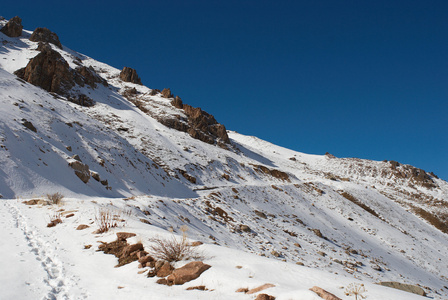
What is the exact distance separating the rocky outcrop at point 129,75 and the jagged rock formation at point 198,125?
2677 centimetres

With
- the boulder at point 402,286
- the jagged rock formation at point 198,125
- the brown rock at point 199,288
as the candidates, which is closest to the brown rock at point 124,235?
the brown rock at point 199,288

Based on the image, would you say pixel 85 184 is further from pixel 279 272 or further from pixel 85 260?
pixel 279 272

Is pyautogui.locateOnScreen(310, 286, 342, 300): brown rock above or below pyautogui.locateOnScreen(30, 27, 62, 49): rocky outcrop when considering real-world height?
below

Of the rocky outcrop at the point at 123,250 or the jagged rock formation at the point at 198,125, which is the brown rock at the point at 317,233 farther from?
the jagged rock formation at the point at 198,125

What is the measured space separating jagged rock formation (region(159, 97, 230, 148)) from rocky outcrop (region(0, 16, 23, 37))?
158 ft

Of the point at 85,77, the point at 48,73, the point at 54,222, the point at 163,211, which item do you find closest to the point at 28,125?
the point at 163,211

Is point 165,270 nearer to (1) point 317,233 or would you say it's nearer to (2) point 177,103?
(1) point 317,233

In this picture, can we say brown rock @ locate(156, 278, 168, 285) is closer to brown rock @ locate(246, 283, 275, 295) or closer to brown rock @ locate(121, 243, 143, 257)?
brown rock @ locate(121, 243, 143, 257)

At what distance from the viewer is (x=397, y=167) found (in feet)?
272

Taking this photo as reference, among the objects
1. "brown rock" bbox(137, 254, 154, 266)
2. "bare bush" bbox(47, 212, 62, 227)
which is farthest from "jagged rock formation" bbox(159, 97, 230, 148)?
"brown rock" bbox(137, 254, 154, 266)

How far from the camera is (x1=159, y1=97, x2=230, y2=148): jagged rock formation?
5344 centimetres

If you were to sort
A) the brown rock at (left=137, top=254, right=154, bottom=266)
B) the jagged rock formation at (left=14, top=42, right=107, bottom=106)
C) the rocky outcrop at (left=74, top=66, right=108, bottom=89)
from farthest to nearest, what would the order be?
1. the rocky outcrop at (left=74, top=66, right=108, bottom=89)
2. the jagged rock formation at (left=14, top=42, right=107, bottom=106)
3. the brown rock at (left=137, top=254, right=154, bottom=266)

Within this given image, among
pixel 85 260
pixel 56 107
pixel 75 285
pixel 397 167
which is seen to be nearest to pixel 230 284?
pixel 75 285

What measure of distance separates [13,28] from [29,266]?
89650 millimetres
